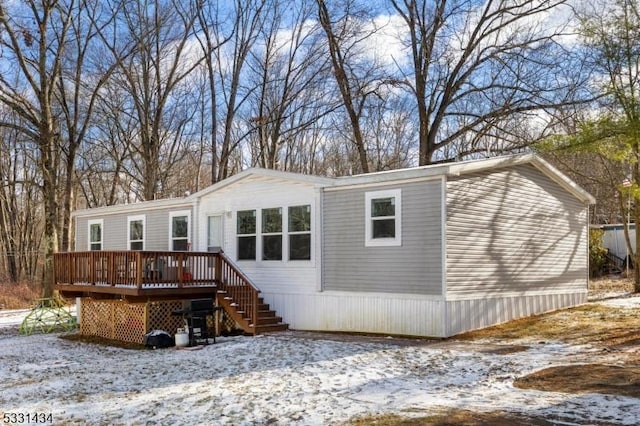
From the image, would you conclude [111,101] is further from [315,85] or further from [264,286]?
[264,286]

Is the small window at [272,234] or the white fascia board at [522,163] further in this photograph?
the small window at [272,234]

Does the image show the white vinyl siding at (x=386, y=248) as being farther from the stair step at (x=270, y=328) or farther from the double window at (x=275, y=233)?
the stair step at (x=270, y=328)

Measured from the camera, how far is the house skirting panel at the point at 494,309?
1265cm

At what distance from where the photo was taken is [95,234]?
2061cm

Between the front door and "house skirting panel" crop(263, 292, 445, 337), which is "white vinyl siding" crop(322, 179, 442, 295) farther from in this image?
the front door

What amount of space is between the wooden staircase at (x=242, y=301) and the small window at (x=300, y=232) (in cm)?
134

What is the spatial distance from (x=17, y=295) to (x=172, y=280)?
14.7 meters

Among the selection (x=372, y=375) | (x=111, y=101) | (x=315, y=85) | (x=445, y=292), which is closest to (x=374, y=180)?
(x=445, y=292)

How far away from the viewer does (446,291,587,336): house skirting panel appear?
12.6m

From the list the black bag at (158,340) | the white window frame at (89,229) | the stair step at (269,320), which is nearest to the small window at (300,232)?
the stair step at (269,320)

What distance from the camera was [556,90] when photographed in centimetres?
2139

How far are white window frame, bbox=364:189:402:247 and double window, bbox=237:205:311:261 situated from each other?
1.72 meters

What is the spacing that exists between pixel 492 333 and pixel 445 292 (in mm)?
1395

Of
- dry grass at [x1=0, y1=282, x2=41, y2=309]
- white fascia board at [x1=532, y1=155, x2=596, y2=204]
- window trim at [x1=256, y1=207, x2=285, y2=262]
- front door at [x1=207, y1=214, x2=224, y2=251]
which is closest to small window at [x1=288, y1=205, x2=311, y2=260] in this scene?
window trim at [x1=256, y1=207, x2=285, y2=262]
